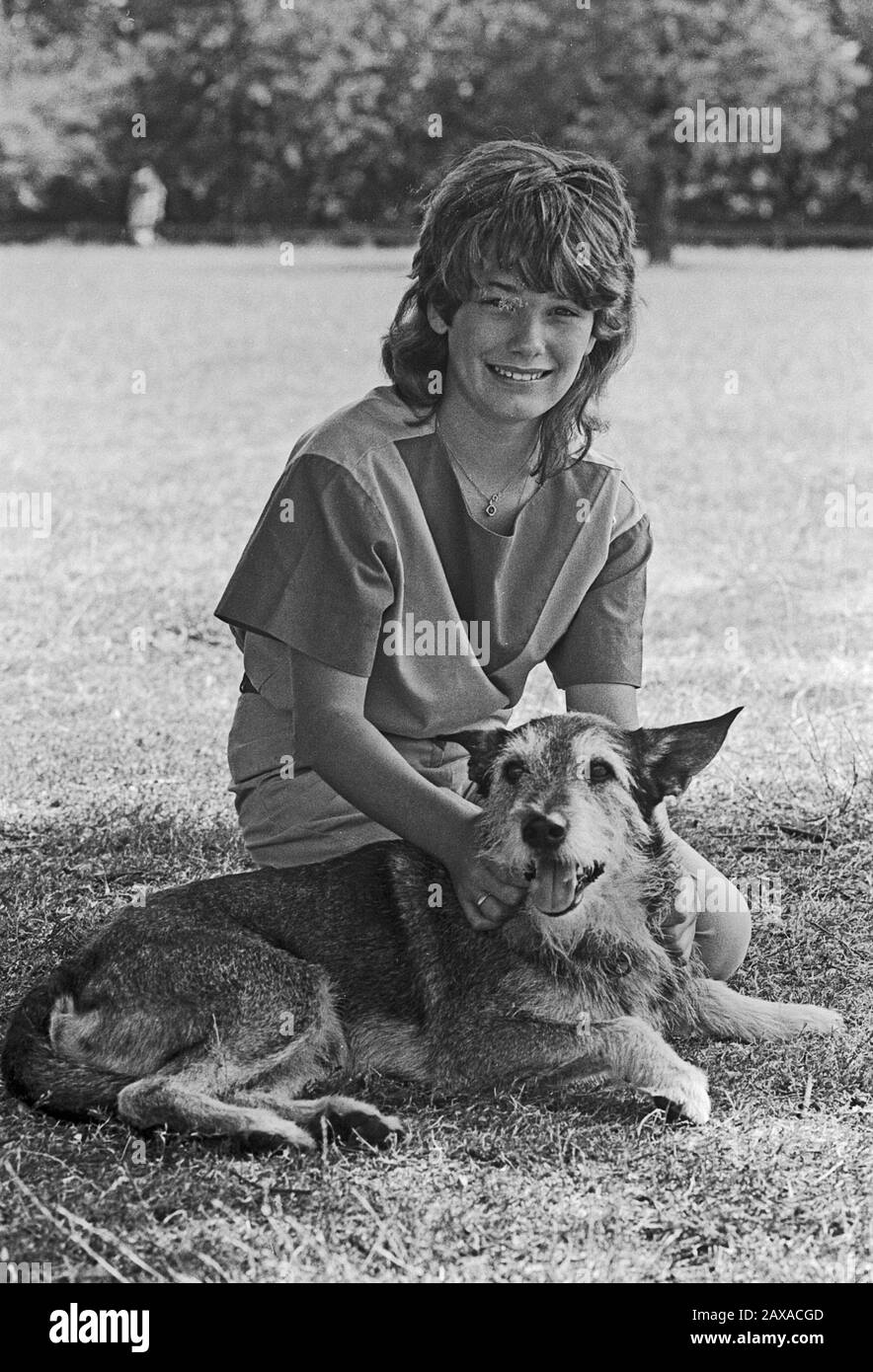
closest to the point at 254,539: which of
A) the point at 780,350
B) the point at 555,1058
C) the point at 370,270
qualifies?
the point at 555,1058

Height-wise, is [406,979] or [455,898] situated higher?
[455,898]

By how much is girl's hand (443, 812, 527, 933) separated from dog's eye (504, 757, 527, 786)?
12cm

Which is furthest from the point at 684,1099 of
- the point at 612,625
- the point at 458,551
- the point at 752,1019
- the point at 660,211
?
the point at 660,211

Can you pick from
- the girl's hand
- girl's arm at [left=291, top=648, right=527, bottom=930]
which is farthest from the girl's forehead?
the girl's hand

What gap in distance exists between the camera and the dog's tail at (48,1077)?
3.69 meters

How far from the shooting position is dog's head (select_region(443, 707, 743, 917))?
375cm

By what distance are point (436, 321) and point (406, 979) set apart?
1783 mm

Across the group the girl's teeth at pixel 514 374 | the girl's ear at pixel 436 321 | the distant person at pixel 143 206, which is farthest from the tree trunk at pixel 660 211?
the girl's teeth at pixel 514 374

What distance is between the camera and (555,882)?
12.5 feet

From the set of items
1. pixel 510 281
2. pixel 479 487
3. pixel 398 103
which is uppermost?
pixel 398 103

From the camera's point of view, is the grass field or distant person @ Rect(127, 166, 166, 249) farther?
distant person @ Rect(127, 166, 166, 249)

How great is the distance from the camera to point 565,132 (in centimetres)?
5541

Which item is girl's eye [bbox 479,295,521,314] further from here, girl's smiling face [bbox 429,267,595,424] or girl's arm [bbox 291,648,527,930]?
girl's arm [bbox 291,648,527,930]

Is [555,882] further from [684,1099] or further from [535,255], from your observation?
[535,255]
